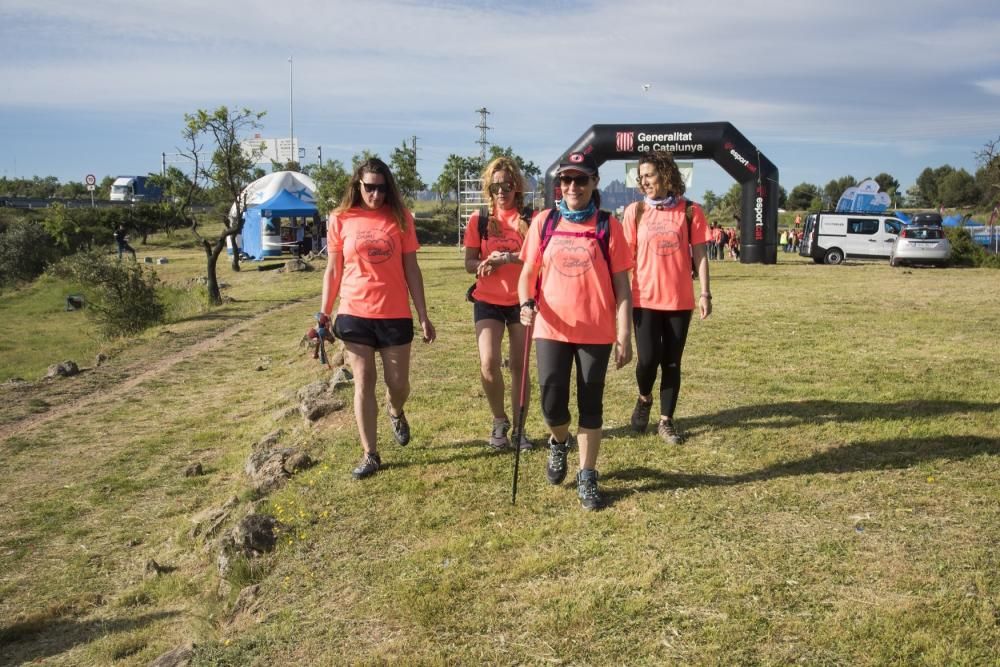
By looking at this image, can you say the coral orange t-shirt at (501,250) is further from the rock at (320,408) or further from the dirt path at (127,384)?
the dirt path at (127,384)

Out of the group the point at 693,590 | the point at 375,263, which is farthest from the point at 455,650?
the point at 375,263

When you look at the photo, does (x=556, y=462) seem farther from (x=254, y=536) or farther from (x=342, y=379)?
(x=342, y=379)

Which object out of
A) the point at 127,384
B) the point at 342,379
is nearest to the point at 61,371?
the point at 127,384

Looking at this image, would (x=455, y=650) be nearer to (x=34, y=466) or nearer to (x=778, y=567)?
(x=778, y=567)

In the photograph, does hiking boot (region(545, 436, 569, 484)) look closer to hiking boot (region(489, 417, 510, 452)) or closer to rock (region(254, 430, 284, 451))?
hiking boot (region(489, 417, 510, 452))

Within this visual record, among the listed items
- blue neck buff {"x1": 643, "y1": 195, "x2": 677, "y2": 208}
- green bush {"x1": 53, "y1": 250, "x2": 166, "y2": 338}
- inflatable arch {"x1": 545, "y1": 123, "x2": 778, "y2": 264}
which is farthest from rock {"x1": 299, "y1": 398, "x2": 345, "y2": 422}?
inflatable arch {"x1": 545, "y1": 123, "x2": 778, "y2": 264}

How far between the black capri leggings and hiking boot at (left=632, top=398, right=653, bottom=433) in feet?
4.59

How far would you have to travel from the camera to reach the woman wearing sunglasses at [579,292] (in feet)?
13.0

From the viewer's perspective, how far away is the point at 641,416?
216 inches

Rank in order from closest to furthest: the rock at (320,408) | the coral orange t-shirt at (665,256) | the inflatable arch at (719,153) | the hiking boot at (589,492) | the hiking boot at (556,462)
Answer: the hiking boot at (589,492)
the hiking boot at (556,462)
the coral orange t-shirt at (665,256)
the rock at (320,408)
the inflatable arch at (719,153)

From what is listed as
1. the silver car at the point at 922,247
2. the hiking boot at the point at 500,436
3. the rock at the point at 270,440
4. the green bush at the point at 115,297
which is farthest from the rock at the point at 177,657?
the silver car at the point at 922,247

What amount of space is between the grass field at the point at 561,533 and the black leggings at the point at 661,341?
0.50 m

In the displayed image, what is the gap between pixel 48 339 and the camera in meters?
17.6

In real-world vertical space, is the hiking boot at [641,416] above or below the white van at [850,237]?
below
